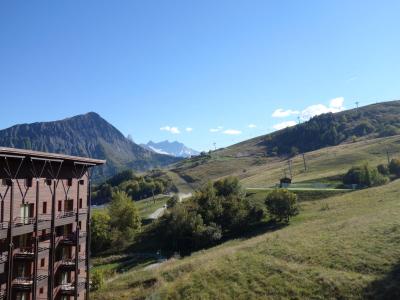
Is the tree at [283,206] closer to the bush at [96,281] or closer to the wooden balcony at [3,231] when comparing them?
the bush at [96,281]

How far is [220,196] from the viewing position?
3883 inches

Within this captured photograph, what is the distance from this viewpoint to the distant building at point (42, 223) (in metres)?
30.0

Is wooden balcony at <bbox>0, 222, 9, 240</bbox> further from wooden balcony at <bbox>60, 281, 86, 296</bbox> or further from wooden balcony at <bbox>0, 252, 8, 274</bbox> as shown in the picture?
wooden balcony at <bbox>60, 281, 86, 296</bbox>

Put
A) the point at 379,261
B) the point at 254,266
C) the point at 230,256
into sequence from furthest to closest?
the point at 230,256 < the point at 254,266 < the point at 379,261

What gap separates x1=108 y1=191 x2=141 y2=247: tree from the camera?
93188mm

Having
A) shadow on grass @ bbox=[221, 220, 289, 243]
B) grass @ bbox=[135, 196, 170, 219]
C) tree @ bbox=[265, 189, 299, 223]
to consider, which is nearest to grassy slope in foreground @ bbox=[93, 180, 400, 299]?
shadow on grass @ bbox=[221, 220, 289, 243]

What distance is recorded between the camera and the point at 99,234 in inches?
3561

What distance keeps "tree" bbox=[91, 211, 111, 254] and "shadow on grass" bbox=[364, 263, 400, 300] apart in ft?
204

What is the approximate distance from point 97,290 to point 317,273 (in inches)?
1118

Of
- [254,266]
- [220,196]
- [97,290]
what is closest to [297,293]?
[254,266]

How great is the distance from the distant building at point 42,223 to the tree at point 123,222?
162 feet

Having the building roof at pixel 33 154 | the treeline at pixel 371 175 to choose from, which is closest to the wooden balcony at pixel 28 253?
the building roof at pixel 33 154

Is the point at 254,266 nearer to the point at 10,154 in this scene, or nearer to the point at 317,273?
the point at 317,273

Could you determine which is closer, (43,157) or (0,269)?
(0,269)
